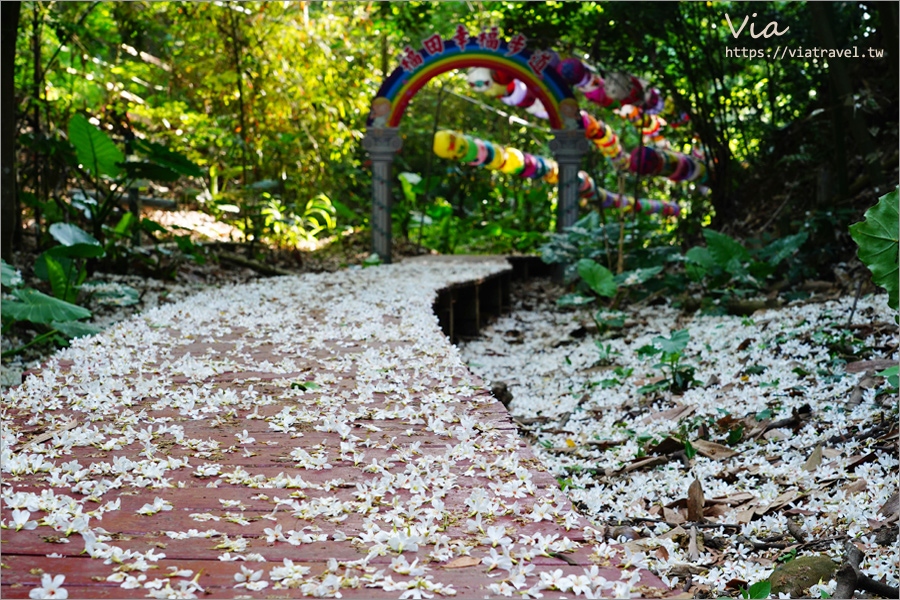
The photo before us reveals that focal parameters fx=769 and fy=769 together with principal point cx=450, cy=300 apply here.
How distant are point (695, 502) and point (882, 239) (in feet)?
3.40

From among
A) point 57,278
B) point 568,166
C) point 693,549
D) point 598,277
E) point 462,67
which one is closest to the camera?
point 693,549

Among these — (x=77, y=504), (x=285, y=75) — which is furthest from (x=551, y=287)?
(x=77, y=504)

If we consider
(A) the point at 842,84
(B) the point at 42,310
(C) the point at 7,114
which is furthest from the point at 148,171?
(A) the point at 842,84

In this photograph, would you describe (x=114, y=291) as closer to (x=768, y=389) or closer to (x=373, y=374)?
(x=373, y=374)

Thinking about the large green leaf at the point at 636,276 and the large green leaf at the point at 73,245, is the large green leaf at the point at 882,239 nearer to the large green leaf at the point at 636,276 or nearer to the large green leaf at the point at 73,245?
the large green leaf at the point at 636,276

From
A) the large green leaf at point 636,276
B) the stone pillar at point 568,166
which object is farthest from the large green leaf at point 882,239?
the stone pillar at point 568,166

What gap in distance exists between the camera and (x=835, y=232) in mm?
5113

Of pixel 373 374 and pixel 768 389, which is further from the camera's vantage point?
pixel 768 389

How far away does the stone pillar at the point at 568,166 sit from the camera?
7.97 m

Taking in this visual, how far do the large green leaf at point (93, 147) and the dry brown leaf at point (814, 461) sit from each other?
4.36 m

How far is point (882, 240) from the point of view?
246 centimetres

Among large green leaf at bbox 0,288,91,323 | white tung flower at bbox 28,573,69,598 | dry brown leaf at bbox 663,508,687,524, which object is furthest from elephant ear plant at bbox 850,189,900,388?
large green leaf at bbox 0,288,91,323

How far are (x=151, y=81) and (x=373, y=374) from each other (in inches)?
340

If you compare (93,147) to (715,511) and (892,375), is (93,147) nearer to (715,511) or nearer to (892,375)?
(715,511)
